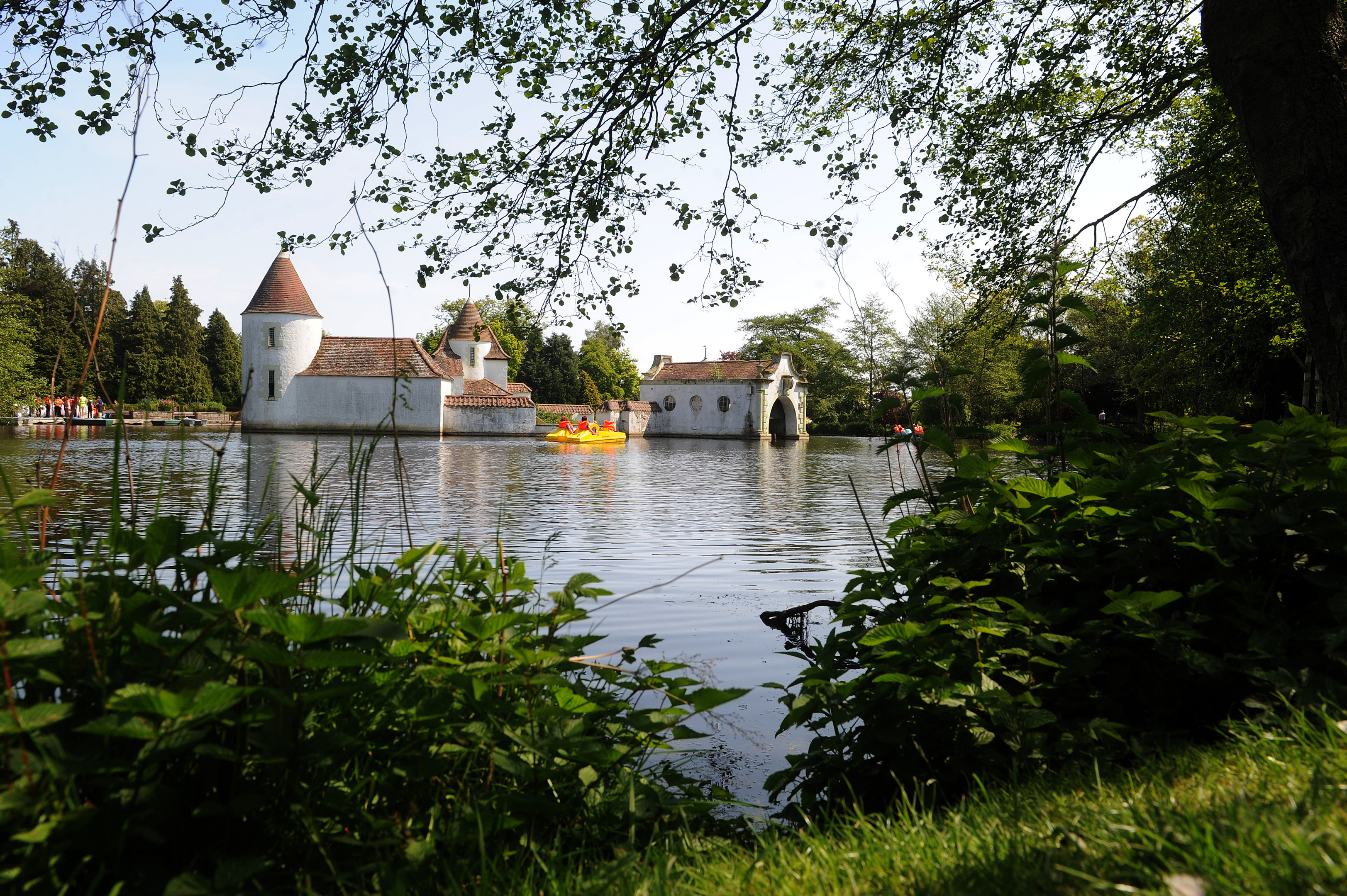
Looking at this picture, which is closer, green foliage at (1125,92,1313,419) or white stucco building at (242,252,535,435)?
green foliage at (1125,92,1313,419)

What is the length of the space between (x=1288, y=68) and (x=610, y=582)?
553cm

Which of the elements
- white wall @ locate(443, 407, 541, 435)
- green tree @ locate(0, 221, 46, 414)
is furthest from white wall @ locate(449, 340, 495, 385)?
green tree @ locate(0, 221, 46, 414)

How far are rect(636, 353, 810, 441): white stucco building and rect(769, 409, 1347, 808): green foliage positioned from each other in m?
51.5

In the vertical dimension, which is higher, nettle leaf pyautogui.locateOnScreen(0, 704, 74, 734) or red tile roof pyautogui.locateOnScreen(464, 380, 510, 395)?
red tile roof pyautogui.locateOnScreen(464, 380, 510, 395)

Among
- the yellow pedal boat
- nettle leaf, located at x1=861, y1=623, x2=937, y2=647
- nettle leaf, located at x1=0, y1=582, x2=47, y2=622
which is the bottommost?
the yellow pedal boat

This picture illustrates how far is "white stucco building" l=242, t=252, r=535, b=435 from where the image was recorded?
46031 millimetres

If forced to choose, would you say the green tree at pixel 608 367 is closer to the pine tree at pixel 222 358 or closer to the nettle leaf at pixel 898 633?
the pine tree at pixel 222 358

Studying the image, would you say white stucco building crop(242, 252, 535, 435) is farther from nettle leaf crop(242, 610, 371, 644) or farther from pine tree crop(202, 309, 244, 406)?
nettle leaf crop(242, 610, 371, 644)

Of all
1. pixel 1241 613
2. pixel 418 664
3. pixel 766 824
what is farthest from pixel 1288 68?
pixel 418 664

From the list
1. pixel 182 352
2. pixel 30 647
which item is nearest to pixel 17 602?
pixel 30 647

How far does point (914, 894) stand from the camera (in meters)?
1.39

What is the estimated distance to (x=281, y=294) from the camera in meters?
46.1

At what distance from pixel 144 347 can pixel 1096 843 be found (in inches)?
2286

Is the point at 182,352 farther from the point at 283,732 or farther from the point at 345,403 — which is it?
the point at 283,732
